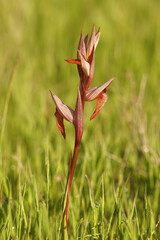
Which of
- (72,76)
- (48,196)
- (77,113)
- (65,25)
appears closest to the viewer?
(77,113)

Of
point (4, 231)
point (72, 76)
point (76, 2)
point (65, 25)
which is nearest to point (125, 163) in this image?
point (4, 231)

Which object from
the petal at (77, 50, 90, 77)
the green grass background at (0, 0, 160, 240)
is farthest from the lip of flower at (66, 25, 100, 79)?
the green grass background at (0, 0, 160, 240)

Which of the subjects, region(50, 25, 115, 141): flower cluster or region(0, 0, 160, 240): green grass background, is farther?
region(0, 0, 160, 240): green grass background

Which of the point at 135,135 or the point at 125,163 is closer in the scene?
the point at 125,163

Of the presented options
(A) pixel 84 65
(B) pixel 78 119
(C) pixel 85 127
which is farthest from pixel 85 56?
(C) pixel 85 127

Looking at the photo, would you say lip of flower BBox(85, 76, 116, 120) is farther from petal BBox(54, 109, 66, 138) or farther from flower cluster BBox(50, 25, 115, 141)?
petal BBox(54, 109, 66, 138)

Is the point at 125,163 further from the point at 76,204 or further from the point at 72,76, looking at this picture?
the point at 72,76

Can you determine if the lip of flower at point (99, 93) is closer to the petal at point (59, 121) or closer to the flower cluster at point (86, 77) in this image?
the flower cluster at point (86, 77)

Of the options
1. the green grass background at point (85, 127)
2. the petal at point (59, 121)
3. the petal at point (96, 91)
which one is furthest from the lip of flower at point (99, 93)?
the green grass background at point (85, 127)
